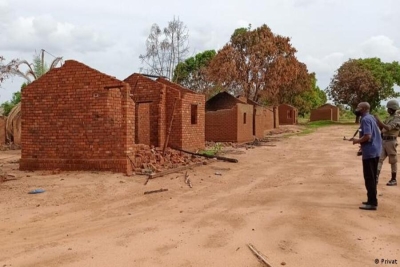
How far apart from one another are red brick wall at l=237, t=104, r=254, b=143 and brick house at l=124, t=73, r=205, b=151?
5.88 m

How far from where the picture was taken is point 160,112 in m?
13.1

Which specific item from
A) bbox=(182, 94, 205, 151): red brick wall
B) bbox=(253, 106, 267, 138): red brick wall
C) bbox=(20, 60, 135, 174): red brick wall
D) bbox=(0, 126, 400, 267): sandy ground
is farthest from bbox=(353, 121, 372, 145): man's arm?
bbox=(253, 106, 267, 138): red brick wall

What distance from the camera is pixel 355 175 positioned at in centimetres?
912

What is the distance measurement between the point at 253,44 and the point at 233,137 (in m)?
13.7

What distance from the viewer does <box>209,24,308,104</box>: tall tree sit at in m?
30.3

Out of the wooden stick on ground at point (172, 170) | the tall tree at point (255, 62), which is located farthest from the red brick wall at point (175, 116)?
the tall tree at point (255, 62)

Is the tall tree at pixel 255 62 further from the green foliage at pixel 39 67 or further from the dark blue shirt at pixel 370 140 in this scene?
the dark blue shirt at pixel 370 140

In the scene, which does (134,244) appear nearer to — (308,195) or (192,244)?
(192,244)

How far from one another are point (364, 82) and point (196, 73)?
19015 mm

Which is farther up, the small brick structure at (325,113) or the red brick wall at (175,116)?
the small brick structure at (325,113)

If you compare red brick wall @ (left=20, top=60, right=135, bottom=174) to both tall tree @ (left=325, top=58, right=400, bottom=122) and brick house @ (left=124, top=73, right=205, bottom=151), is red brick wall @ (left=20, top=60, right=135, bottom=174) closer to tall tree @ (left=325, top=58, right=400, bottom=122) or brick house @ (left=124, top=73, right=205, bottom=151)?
brick house @ (left=124, top=73, right=205, bottom=151)

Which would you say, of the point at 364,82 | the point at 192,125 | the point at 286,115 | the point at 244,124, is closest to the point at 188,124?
the point at 192,125

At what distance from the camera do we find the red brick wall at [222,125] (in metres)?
19.5

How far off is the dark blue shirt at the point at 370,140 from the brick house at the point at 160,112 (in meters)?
8.28
